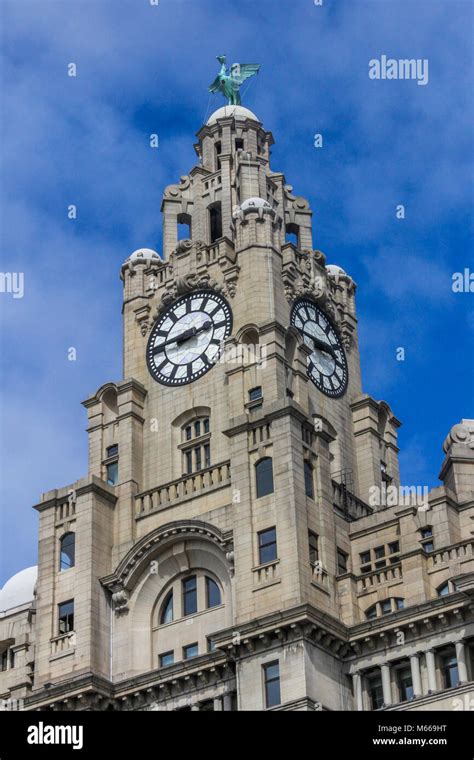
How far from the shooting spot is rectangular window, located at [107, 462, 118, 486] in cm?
7488

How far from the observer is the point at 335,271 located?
84.9 meters

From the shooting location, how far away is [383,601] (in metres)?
65.9

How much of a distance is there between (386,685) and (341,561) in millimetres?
7298

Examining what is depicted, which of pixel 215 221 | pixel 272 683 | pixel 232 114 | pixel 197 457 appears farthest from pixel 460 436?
pixel 232 114

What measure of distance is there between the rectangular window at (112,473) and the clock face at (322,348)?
1042 centimetres

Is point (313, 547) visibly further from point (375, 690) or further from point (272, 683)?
point (272, 683)

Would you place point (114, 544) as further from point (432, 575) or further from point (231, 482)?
point (432, 575)

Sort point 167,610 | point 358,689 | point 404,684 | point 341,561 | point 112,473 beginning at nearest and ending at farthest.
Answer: point 404,684 → point 358,689 → point 341,561 → point 167,610 → point 112,473

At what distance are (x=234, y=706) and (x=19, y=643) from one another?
1591cm

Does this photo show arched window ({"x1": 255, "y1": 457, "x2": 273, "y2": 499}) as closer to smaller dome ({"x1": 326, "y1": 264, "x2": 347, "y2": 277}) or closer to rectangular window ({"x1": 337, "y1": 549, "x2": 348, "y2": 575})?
rectangular window ({"x1": 337, "y1": 549, "x2": 348, "y2": 575})

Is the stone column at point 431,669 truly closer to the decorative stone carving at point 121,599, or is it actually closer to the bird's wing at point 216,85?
the decorative stone carving at point 121,599

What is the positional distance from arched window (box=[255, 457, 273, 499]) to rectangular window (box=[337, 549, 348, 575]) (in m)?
4.38

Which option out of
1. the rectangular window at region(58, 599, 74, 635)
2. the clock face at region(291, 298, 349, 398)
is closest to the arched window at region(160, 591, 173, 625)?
the rectangular window at region(58, 599, 74, 635)
